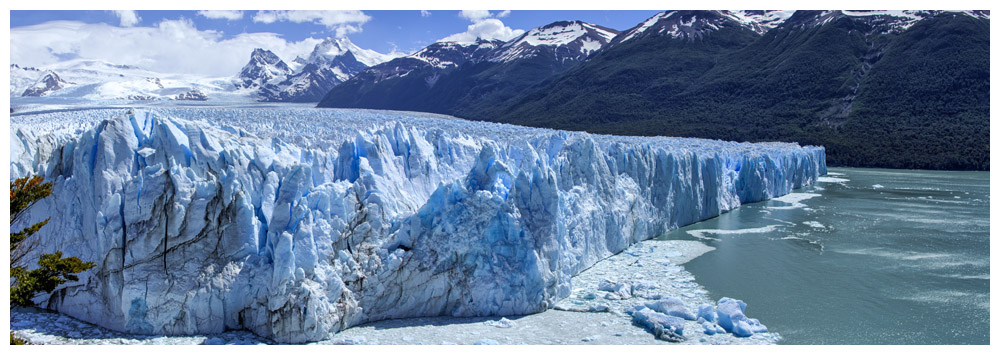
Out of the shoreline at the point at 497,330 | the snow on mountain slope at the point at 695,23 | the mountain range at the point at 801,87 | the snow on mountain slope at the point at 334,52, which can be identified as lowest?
the shoreline at the point at 497,330

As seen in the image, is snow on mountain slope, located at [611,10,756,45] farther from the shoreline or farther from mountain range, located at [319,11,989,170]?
the shoreline

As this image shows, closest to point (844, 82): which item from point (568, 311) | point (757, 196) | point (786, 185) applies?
point (786, 185)

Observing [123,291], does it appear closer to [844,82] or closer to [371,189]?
[371,189]

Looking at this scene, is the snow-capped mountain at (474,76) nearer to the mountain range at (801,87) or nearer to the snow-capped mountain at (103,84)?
the mountain range at (801,87)

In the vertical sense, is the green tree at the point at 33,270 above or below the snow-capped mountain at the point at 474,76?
below

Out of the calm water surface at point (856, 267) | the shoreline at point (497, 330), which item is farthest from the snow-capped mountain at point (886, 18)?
the shoreline at point (497, 330)
